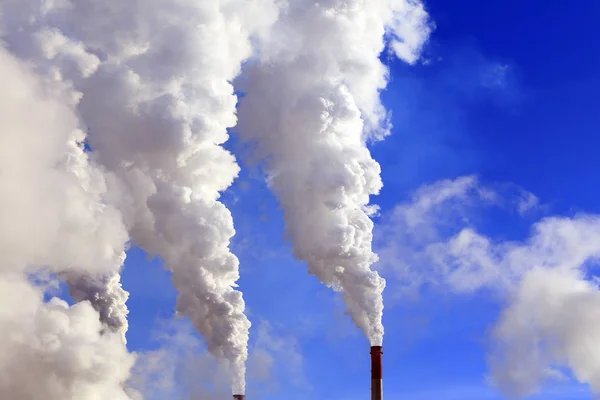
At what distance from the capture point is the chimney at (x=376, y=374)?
7762 centimetres

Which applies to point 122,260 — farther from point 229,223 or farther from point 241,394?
point 241,394

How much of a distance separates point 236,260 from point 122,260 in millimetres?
12438

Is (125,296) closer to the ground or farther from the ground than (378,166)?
closer to the ground

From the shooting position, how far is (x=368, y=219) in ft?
254

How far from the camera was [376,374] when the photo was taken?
78.7 meters

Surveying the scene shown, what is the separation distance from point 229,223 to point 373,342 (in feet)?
62.0

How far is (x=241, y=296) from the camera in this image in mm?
79688

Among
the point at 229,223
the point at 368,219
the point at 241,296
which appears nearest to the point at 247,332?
the point at 241,296

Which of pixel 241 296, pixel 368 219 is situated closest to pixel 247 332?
pixel 241 296

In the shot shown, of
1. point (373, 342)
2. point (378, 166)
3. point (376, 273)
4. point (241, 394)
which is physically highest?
point (378, 166)

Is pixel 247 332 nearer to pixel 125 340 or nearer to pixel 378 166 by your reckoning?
pixel 125 340

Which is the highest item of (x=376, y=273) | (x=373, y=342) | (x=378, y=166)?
(x=378, y=166)

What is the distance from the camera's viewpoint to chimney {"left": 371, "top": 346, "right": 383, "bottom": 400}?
77625 mm

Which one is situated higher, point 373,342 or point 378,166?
point 378,166
